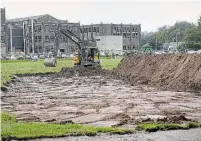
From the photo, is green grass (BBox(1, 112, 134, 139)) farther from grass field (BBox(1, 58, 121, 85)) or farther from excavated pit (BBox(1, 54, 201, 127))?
grass field (BBox(1, 58, 121, 85))

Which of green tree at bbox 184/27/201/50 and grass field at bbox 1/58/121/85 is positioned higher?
green tree at bbox 184/27/201/50

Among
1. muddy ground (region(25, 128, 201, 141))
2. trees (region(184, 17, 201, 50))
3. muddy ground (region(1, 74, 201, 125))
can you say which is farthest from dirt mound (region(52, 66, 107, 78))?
trees (region(184, 17, 201, 50))

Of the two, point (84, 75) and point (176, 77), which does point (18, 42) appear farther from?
point (176, 77)

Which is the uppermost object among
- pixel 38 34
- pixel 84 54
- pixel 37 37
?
pixel 38 34

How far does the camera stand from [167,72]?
3491 cm

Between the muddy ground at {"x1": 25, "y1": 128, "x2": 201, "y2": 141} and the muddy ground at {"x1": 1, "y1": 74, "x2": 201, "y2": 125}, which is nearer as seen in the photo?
the muddy ground at {"x1": 25, "y1": 128, "x2": 201, "y2": 141}

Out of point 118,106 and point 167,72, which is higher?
point 167,72

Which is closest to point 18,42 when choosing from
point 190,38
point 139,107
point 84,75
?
point 190,38

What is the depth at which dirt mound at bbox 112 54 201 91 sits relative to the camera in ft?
97.0

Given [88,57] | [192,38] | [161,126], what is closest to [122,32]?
[192,38]

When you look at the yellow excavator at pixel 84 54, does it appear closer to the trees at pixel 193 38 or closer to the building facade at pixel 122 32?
the trees at pixel 193 38

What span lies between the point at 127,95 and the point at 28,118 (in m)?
10.3

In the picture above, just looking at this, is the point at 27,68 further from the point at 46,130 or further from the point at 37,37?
the point at 37,37

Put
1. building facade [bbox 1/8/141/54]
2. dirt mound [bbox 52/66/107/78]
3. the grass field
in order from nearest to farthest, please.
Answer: the grass field < dirt mound [bbox 52/66/107/78] < building facade [bbox 1/8/141/54]
